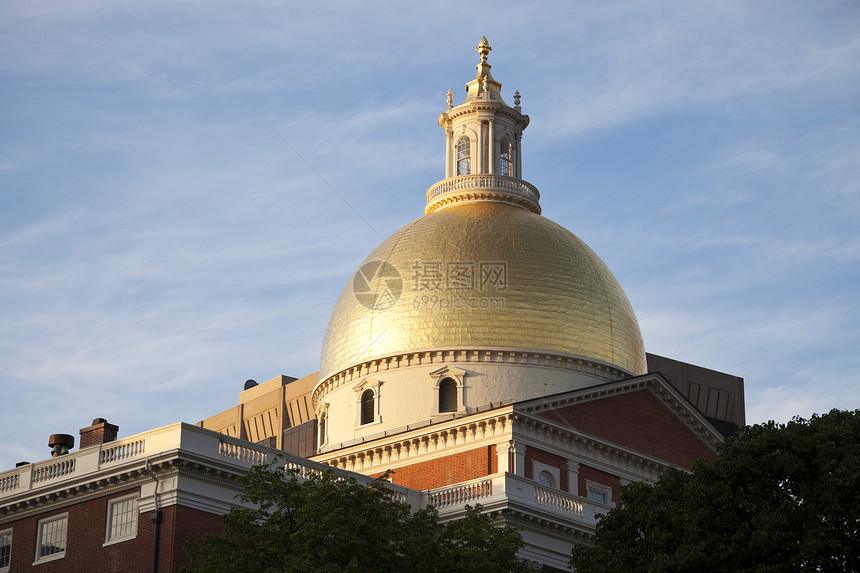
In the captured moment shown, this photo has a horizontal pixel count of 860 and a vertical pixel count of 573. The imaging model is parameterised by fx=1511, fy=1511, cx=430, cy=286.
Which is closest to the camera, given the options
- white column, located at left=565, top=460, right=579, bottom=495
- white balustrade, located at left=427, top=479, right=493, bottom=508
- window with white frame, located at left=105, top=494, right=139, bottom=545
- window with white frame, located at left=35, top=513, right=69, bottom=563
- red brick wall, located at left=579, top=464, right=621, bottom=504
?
window with white frame, located at left=105, top=494, right=139, bottom=545

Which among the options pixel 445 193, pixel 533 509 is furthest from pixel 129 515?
pixel 445 193

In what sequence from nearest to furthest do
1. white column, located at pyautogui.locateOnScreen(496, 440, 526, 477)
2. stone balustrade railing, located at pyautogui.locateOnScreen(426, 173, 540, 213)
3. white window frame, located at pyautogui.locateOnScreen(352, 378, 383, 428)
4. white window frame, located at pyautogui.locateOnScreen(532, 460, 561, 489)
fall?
white column, located at pyautogui.locateOnScreen(496, 440, 526, 477) < white window frame, located at pyautogui.locateOnScreen(532, 460, 561, 489) < white window frame, located at pyautogui.locateOnScreen(352, 378, 383, 428) < stone balustrade railing, located at pyautogui.locateOnScreen(426, 173, 540, 213)

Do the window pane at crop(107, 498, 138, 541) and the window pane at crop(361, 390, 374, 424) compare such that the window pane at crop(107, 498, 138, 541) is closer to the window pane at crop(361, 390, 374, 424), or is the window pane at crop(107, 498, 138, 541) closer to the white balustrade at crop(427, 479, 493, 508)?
the white balustrade at crop(427, 479, 493, 508)

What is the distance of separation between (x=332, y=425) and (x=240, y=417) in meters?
29.9

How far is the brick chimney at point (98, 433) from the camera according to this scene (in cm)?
4303

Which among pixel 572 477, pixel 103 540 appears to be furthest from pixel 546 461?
pixel 103 540

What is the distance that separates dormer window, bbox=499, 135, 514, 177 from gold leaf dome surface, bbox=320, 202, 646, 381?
4351 mm

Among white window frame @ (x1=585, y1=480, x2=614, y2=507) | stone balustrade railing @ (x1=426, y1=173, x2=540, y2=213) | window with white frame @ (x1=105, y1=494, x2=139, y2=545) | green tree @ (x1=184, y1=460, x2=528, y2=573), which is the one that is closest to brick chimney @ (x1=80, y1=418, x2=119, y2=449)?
window with white frame @ (x1=105, y1=494, x2=139, y2=545)

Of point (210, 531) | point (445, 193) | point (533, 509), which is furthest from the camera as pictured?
point (445, 193)

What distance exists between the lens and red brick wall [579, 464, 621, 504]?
51844 millimetres

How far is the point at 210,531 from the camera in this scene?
128 ft

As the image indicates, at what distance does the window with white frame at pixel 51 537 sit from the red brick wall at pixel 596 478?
18.6 m

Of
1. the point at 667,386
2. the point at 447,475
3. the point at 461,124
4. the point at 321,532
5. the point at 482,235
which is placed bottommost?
the point at 321,532

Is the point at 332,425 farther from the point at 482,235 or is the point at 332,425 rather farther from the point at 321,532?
the point at 321,532
